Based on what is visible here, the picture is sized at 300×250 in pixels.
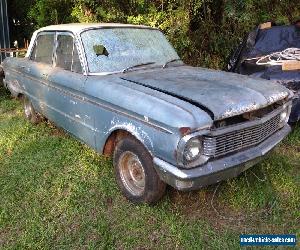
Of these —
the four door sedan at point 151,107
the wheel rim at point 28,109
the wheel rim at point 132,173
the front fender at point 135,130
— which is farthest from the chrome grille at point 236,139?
the wheel rim at point 28,109

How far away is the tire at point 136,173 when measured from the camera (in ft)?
11.9

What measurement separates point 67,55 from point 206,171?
2.50m

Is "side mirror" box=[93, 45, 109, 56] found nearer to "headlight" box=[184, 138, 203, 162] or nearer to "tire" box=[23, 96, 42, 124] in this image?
"headlight" box=[184, 138, 203, 162]

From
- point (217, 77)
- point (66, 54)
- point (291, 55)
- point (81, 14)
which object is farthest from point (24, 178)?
point (81, 14)

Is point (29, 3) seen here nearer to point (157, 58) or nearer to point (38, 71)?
point (38, 71)

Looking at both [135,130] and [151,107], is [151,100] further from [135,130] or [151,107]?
[135,130]

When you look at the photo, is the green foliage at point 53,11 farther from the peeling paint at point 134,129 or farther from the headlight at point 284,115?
the headlight at point 284,115

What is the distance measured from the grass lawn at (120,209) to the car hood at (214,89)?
1.06m

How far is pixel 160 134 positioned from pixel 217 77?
1.28 meters

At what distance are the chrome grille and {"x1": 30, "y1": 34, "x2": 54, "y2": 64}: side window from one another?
2.86 metres

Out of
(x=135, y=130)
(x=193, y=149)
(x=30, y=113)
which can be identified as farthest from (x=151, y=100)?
(x=30, y=113)

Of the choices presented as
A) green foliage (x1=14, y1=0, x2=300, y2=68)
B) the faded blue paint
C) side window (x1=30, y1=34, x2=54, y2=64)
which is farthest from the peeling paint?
green foliage (x1=14, y1=0, x2=300, y2=68)

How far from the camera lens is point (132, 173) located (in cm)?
407

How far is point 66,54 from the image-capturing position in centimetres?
479
